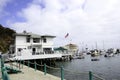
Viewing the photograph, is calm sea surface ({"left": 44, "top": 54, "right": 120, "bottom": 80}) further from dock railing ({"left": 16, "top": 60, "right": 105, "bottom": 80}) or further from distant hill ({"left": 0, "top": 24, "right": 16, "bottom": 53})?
distant hill ({"left": 0, "top": 24, "right": 16, "bottom": 53})

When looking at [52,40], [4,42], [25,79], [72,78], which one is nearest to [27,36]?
[52,40]

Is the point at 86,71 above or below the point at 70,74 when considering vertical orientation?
below

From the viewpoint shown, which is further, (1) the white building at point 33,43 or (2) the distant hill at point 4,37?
(1) the white building at point 33,43

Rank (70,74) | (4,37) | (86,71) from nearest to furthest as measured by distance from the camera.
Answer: (70,74) < (86,71) < (4,37)

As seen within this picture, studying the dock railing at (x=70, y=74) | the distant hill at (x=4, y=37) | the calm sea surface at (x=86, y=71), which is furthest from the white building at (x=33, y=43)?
the dock railing at (x=70, y=74)

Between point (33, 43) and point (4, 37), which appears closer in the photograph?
point (4, 37)

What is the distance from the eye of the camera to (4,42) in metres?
43.7

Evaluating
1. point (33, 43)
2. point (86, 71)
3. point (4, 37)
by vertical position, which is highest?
point (4, 37)

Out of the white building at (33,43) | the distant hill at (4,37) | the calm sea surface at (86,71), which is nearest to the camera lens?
the calm sea surface at (86,71)

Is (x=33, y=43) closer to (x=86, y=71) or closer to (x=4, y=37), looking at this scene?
(x=4, y=37)

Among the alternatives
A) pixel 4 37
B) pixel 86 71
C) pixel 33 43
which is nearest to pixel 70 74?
pixel 86 71

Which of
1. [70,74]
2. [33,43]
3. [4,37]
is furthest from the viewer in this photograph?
[33,43]

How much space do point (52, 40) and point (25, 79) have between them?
4686 centimetres

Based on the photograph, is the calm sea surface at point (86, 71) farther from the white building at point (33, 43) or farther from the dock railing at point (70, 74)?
the white building at point (33, 43)
